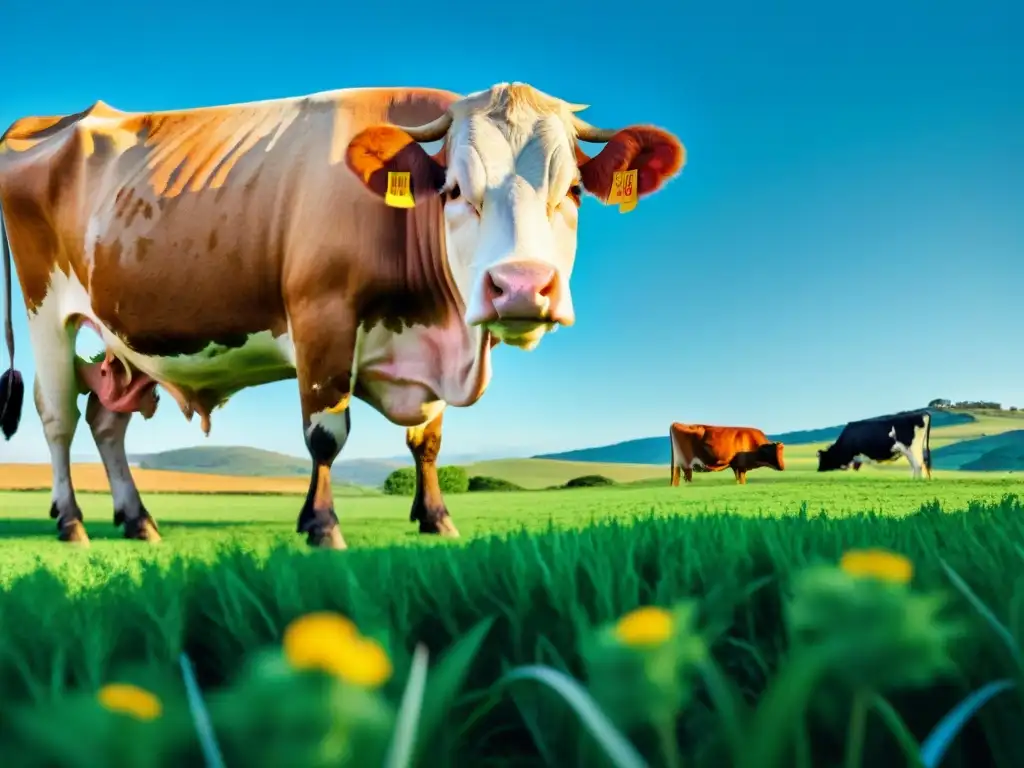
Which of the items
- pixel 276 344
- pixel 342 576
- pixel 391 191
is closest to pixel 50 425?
pixel 276 344

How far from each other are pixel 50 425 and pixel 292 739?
6.68 m

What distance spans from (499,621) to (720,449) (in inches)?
515

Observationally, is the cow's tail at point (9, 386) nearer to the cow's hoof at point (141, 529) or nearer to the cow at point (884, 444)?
the cow's hoof at point (141, 529)

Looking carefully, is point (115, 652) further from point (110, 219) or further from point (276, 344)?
point (110, 219)

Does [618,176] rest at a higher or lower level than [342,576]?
higher

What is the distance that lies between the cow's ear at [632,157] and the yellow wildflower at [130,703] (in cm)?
453

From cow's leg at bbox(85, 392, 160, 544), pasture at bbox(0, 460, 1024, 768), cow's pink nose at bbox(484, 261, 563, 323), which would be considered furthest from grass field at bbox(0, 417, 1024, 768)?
cow's leg at bbox(85, 392, 160, 544)

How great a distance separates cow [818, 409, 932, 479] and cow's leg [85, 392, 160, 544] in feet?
39.6

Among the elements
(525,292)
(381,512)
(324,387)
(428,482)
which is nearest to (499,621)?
(525,292)

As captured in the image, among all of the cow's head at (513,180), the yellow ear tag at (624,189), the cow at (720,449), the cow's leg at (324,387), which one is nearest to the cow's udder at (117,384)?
the cow's leg at (324,387)

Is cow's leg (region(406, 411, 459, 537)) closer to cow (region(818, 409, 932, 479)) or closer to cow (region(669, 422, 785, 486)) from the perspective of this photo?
cow (region(669, 422, 785, 486))

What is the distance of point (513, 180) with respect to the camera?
431 cm

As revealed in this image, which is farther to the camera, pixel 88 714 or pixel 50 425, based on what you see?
pixel 50 425

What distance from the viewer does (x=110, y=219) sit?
595 cm
